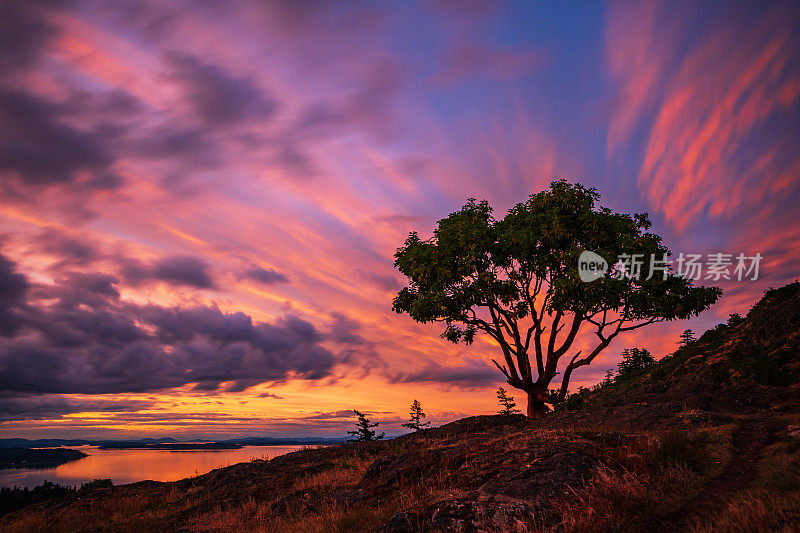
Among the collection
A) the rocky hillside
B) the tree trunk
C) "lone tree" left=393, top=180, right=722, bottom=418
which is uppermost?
"lone tree" left=393, top=180, right=722, bottom=418

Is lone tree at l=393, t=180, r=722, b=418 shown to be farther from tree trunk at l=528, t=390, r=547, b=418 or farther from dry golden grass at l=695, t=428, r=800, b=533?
dry golden grass at l=695, t=428, r=800, b=533

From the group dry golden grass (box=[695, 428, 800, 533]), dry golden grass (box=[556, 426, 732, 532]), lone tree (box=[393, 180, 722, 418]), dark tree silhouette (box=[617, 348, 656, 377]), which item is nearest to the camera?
dry golden grass (box=[695, 428, 800, 533])

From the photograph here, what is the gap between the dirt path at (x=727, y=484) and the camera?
9.97m

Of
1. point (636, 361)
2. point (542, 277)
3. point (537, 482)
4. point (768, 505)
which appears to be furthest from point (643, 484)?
point (636, 361)

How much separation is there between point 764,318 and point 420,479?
135 feet

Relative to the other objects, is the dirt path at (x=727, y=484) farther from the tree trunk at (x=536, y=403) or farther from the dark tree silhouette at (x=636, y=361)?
the dark tree silhouette at (x=636, y=361)

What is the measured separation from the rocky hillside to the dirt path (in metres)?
0.05

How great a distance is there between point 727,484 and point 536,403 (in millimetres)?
19635

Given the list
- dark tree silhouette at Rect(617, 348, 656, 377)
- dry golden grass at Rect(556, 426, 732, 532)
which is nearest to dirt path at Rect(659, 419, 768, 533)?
dry golden grass at Rect(556, 426, 732, 532)

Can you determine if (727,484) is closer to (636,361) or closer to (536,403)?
(536,403)

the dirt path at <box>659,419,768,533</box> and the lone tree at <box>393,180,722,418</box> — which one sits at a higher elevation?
the lone tree at <box>393,180,722,418</box>

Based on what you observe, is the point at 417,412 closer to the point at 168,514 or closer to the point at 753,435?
the point at 168,514

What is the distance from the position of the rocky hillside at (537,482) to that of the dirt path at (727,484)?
50 millimetres

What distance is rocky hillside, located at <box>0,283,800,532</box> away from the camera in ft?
34.1
